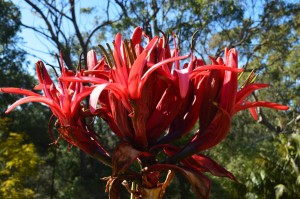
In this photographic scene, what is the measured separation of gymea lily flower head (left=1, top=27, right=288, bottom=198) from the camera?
0.81m

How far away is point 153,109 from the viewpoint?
864mm

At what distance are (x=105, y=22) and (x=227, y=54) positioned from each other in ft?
37.7

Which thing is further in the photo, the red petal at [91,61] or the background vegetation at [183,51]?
the background vegetation at [183,51]

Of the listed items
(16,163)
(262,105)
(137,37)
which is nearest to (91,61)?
(137,37)

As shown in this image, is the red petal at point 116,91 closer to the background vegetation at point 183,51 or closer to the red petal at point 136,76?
the red petal at point 136,76

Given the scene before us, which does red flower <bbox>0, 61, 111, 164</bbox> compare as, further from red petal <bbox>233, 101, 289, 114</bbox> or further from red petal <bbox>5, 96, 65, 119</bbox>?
red petal <bbox>233, 101, 289, 114</bbox>

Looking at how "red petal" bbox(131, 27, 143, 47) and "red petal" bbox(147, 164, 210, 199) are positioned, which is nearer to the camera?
"red petal" bbox(147, 164, 210, 199)

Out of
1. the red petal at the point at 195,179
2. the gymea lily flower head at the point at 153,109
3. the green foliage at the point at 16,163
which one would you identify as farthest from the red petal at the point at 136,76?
the green foliage at the point at 16,163

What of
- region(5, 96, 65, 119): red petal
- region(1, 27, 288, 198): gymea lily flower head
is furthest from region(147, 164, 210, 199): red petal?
region(5, 96, 65, 119): red petal

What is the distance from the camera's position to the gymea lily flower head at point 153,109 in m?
0.81

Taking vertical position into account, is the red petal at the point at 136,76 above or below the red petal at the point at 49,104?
above

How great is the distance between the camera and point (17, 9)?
1245 centimetres

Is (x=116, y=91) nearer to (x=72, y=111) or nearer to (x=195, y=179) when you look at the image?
(x=72, y=111)

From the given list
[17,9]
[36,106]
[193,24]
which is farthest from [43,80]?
[36,106]
